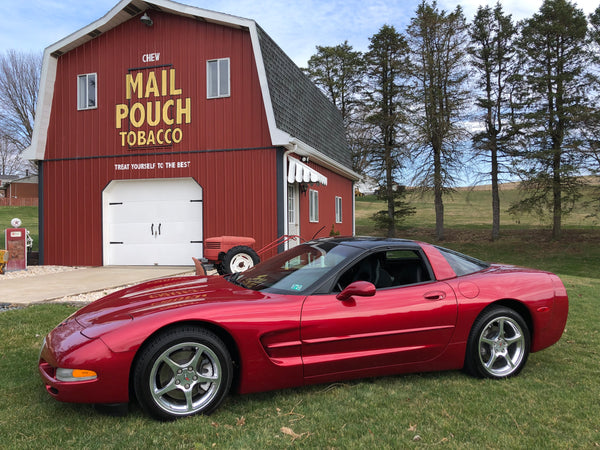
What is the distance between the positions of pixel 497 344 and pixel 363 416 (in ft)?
4.75

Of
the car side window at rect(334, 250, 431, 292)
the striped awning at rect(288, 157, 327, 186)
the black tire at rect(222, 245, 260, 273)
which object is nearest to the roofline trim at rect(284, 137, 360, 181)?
the striped awning at rect(288, 157, 327, 186)

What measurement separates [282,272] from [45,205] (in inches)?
441

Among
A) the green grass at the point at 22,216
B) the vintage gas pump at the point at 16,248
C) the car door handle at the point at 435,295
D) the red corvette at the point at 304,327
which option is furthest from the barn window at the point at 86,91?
the green grass at the point at 22,216

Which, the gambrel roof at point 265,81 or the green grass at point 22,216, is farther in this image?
the green grass at point 22,216

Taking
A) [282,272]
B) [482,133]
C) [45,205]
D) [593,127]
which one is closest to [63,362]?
[282,272]

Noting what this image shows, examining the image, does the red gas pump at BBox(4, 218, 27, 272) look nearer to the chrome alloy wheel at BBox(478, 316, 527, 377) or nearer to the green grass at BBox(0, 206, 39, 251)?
the chrome alloy wheel at BBox(478, 316, 527, 377)

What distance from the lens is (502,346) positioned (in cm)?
351

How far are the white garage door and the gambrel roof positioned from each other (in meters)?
2.75

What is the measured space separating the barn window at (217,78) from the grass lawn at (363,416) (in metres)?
8.55

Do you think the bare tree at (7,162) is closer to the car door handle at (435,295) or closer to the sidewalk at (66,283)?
the sidewalk at (66,283)

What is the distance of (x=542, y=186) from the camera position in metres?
20.7

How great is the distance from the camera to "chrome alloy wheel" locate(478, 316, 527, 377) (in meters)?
3.46

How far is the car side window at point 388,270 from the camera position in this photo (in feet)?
11.4

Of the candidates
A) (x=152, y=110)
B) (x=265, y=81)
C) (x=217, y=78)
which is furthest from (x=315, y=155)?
(x=152, y=110)
